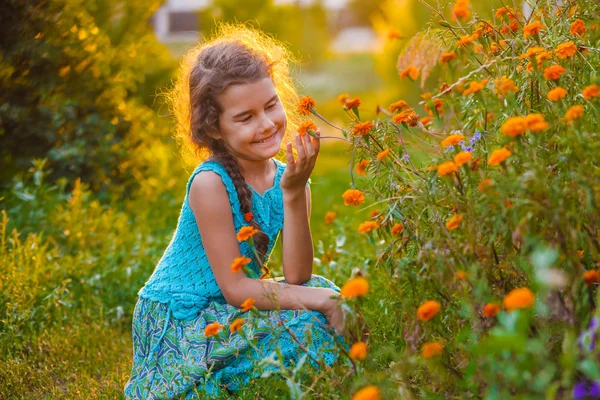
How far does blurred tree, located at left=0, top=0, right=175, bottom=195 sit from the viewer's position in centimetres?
402

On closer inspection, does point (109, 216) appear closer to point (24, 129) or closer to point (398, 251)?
point (24, 129)

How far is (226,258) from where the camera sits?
2.24m

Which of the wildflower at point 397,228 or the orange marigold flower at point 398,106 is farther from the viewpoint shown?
the orange marigold flower at point 398,106

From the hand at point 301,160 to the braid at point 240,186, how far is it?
0.66ft

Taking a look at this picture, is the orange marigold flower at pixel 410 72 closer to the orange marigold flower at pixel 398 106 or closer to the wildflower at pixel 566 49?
the orange marigold flower at pixel 398 106

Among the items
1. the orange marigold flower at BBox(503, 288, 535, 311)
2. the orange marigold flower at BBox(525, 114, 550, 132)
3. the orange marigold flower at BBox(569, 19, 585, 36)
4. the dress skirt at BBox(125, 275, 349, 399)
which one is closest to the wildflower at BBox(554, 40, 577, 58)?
the orange marigold flower at BBox(569, 19, 585, 36)

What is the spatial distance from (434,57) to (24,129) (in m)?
2.56

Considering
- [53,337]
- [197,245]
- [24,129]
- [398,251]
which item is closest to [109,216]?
[24,129]

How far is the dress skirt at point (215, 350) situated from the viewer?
2.19m

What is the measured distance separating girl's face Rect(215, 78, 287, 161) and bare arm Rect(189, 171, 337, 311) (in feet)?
0.52

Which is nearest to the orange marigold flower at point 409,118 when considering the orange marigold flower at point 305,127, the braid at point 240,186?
the orange marigold flower at point 305,127

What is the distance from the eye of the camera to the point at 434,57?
2.73m

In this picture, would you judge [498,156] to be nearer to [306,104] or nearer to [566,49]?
[566,49]

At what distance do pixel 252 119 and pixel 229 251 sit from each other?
45cm
